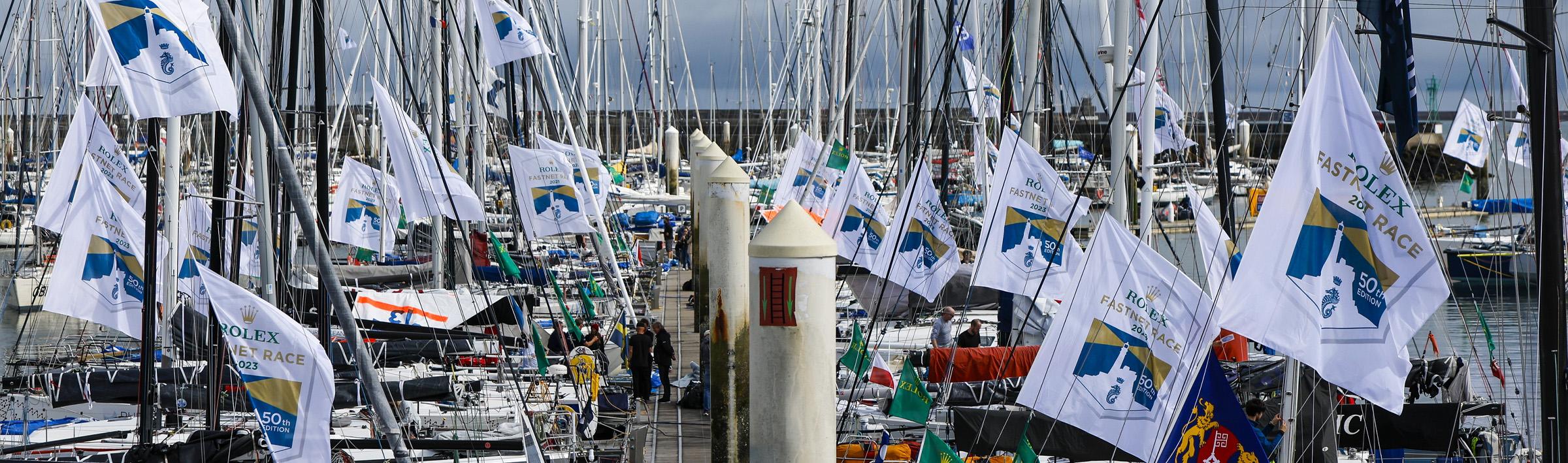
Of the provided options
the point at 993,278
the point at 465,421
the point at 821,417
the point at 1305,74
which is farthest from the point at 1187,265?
the point at 821,417

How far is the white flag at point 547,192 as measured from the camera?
23547 millimetres

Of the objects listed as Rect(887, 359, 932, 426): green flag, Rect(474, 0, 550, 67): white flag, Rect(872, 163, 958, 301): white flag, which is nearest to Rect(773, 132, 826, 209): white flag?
Rect(474, 0, 550, 67): white flag

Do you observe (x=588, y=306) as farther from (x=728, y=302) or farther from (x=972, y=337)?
(x=728, y=302)

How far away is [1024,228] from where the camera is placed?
53.2 feet

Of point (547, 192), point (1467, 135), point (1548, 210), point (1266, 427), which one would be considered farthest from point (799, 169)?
point (1548, 210)

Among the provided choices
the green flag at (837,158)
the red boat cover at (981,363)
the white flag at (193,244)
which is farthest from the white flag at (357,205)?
the red boat cover at (981,363)

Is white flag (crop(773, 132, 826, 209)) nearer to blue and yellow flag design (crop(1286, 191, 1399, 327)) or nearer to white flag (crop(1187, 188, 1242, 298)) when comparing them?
white flag (crop(1187, 188, 1242, 298))

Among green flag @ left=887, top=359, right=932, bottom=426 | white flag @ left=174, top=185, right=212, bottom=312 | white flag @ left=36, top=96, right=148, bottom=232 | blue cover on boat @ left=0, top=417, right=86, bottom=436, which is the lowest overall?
blue cover on boat @ left=0, top=417, right=86, bottom=436

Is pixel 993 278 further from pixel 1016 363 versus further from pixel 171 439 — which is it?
pixel 171 439

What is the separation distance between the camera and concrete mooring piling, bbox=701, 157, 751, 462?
46.5 ft

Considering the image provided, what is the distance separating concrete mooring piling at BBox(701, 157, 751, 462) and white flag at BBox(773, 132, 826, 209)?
11.1 meters

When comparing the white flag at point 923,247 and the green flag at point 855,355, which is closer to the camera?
the green flag at point 855,355

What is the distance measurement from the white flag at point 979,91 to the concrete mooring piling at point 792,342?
12960 millimetres

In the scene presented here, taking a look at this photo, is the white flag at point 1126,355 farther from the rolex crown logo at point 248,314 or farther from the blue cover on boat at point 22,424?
the blue cover on boat at point 22,424
